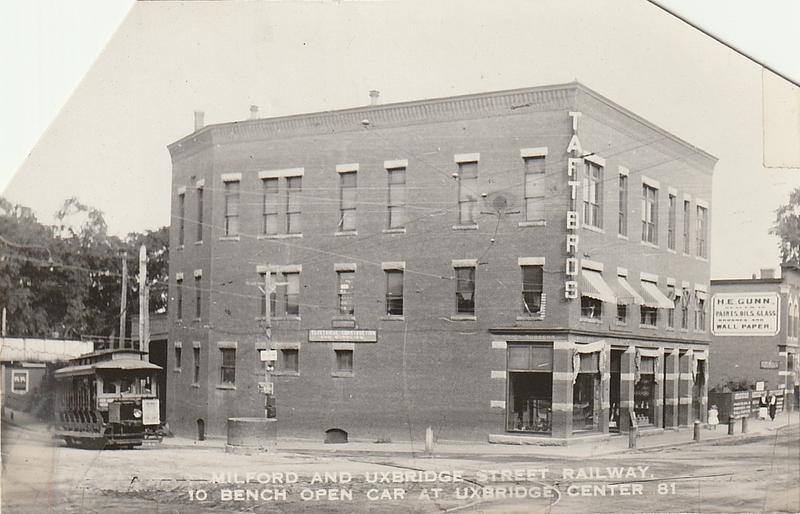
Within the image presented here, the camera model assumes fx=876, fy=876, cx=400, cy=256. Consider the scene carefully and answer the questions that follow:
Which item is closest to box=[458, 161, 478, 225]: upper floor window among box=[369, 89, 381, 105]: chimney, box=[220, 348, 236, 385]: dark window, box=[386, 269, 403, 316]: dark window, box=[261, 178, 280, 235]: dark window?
box=[386, 269, 403, 316]: dark window

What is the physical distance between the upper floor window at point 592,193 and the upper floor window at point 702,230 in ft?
4.74

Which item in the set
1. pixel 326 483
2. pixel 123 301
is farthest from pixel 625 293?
pixel 123 301

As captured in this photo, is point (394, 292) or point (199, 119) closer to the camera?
point (199, 119)

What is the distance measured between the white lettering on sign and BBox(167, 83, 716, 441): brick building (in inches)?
75.3

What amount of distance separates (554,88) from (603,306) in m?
2.47

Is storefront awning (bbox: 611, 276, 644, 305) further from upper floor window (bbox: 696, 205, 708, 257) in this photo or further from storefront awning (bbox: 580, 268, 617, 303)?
upper floor window (bbox: 696, 205, 708, 257)

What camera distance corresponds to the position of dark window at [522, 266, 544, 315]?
9.34 meters

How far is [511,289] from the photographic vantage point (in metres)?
9.45

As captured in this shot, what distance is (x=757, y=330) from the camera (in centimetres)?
1036

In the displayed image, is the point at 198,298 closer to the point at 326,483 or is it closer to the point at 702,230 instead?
the point at 326,483

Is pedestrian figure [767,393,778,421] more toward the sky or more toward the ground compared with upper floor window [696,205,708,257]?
more toward the ground

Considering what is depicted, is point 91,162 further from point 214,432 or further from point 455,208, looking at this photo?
point 455,208

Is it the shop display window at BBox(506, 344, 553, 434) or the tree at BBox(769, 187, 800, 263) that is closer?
the shop display window at BBox(506, 344, 553, 434)

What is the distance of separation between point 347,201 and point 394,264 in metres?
0.85
